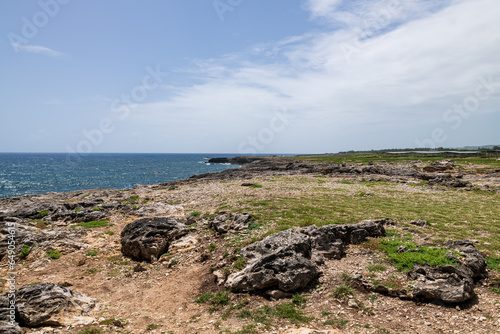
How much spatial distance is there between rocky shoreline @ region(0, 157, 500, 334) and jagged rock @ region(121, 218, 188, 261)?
79mm

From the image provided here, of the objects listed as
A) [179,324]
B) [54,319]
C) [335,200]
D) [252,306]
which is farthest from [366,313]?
[335,200]

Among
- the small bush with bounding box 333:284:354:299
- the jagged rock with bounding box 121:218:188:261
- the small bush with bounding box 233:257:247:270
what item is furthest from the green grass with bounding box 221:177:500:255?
the jagged rock with bounding box 121:218:188:261

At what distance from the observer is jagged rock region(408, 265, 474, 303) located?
36.0 ft

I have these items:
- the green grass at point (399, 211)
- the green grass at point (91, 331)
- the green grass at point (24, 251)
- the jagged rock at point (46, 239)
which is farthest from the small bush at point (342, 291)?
the green grass at point (24, 251)

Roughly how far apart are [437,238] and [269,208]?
1379 centimetres

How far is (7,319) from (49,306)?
135 centimetres

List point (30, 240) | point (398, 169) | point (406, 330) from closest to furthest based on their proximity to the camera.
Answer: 1. point (406, 330)
2. point (30, 240)
3. point (398, 169)

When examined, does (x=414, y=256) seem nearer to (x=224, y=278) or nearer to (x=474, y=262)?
(x=474, y=262)

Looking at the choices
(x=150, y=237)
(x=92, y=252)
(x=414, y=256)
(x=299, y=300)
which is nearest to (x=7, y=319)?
(x=150, y=237)

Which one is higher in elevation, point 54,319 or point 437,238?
point 437,238

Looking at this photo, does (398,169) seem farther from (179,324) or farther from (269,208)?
(179,324)

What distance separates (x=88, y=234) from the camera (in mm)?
22719

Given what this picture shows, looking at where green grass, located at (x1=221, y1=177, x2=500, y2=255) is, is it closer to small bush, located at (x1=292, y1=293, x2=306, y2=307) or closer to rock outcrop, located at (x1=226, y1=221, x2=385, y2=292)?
rock outcrop, located at (x1=226, y1=221, x2=385, y2=292)

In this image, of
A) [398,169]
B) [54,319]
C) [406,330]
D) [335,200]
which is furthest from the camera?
[398,169]
